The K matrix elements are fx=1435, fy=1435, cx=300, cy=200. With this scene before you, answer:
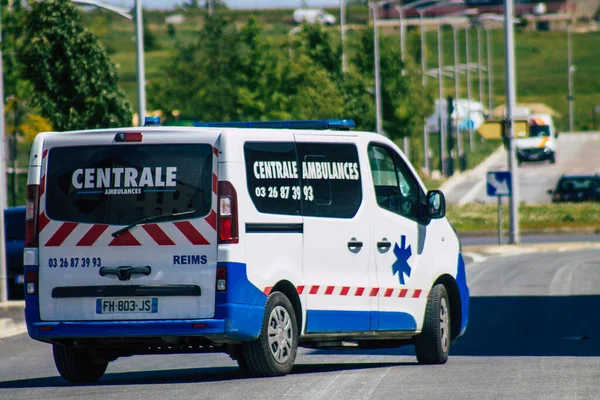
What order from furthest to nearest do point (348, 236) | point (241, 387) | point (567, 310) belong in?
1. point (567, 310)
2. point (348, 236)
3. point (241, 387)

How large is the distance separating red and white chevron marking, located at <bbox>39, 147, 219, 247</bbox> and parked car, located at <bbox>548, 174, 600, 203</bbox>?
48.5m

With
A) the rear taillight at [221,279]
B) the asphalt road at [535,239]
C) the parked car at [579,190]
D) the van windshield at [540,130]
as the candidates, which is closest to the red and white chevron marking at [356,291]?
the rear taillight at [221,279]

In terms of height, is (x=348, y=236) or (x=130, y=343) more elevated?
(x=348, y=236)

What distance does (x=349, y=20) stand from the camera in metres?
183

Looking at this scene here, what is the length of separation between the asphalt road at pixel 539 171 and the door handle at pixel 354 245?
161ft

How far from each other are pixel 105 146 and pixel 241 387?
227 centimetres

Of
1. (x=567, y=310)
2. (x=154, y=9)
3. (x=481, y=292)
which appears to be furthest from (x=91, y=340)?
(x=154, y=9)

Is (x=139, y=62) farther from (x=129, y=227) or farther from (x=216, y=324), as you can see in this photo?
(x=216, y=324)

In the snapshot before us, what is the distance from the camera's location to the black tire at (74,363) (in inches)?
481

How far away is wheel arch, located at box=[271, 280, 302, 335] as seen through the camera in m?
12.0

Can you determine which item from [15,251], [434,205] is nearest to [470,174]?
[15,251]

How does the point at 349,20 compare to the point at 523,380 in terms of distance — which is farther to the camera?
the point at 349,20

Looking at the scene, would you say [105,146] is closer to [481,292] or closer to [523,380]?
[523,380]

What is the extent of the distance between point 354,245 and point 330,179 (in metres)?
0.64
